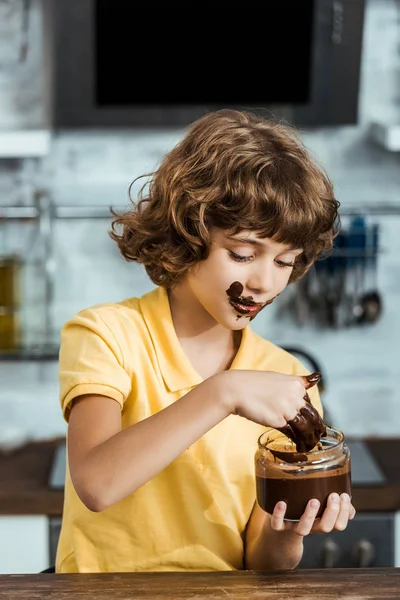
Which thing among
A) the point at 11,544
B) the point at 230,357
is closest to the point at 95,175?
the point at 11,544

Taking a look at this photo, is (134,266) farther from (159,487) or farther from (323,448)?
(323,448)

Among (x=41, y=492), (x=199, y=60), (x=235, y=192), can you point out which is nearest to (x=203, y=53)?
(x=199, y=60)

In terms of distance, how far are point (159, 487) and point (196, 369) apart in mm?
193

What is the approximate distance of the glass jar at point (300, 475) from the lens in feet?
3.81

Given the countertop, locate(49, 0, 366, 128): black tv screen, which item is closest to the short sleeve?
the countertop

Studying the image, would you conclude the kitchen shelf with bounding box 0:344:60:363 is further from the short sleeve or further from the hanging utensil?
the short sleeve

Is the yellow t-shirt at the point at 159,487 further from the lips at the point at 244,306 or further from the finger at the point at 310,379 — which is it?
the finger at the point at 310,379

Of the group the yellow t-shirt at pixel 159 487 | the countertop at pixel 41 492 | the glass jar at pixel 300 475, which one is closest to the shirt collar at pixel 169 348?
the yellow t-shirt at pixel 159 487

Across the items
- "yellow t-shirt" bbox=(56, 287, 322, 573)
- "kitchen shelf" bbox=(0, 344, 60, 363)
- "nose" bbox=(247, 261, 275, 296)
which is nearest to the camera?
Answer: "nose" bbox=(247, 261, 275, 296)

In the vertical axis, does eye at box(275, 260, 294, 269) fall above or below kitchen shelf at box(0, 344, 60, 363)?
above

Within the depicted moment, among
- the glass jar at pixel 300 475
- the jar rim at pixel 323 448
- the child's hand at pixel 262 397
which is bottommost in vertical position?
the glass jar at pixel 300 475

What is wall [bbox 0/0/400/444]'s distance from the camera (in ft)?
8.86

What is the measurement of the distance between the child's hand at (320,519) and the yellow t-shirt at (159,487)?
0.84 feet

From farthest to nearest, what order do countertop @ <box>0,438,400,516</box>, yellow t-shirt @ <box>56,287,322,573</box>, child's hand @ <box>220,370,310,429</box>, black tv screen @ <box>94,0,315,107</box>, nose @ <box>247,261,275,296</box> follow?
black tv screen @ <box>94,0,315,107</box>
countertop @ <box>0,438,400,516</box>
yellow t-shirt @ <box>56,287,322,573</box>
nose @ <box>247,261,275,296</box>
child's hand @ <box>220,370,310,429</box>
